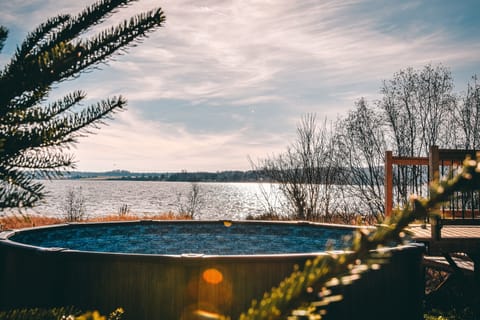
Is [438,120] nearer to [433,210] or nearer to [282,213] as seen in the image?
[282,213]

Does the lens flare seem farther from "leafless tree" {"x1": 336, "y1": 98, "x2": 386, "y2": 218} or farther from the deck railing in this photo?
"leafless tree" {"x1": 336, "y1": 98, "x2": 386, "y2": 218}

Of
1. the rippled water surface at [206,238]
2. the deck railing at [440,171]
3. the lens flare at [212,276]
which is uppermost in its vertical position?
the deck railing at [440,171]

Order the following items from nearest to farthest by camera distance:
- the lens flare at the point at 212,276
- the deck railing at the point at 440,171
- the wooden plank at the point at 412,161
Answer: the lens flare at the point at 212,276, the deck railing at the point at 440,171, the wooden plank at the point at 412,161

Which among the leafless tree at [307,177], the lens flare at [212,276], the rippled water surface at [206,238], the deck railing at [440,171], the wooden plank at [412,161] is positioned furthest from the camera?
the leafless tree at [307,177]

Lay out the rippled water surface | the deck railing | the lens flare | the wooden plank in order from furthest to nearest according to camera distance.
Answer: the wooden plank → the rippled water surface → the deck railing → the lens flare

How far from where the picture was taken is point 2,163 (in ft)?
2.62

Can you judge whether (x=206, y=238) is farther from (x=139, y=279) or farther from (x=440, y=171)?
(x=440, y=171)

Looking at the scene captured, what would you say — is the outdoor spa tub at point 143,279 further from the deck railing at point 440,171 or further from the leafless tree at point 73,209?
the leafless tree at point 73,209

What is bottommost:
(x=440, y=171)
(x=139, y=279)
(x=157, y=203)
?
(x=157, y=203)

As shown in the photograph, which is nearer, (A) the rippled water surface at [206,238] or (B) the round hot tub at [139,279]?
(B) the round hot tub at [139,279]

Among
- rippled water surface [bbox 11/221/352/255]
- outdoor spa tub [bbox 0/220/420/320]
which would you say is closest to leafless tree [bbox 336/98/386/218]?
rippled water surface [bbox 11/221/352/255]

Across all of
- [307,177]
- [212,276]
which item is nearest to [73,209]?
[307,177]

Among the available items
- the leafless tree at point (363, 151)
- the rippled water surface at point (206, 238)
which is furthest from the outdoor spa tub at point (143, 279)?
the leafless tree at point (363, 151)

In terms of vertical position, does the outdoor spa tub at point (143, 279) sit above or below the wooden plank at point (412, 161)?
below
